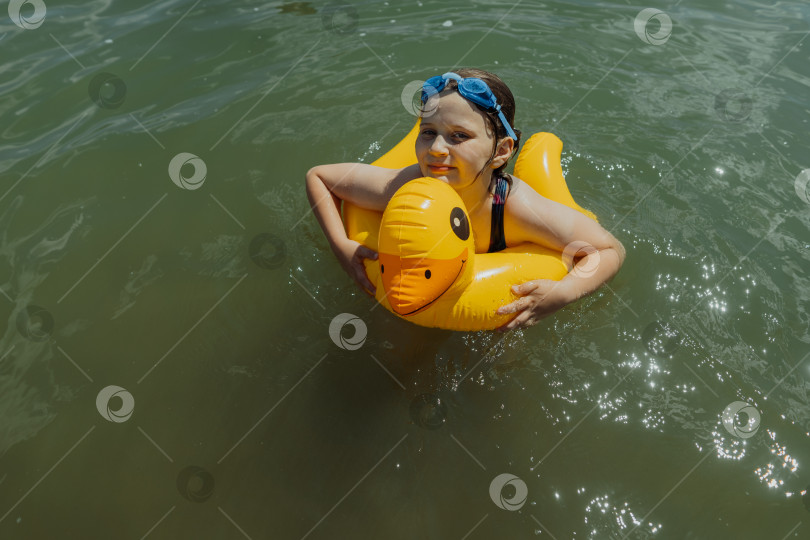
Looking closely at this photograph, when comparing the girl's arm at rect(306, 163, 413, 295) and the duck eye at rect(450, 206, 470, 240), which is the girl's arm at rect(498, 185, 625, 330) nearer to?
the duck eye at rect(450, 206, 470, 240)

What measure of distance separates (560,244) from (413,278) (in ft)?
3.02

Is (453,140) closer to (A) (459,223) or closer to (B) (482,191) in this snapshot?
(B) (482,191)

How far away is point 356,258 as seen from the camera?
3.10 meters

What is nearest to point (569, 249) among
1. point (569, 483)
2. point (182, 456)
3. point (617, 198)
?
point (569, 483)

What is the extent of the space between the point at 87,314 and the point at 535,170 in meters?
2.67

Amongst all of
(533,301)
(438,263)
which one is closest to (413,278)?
(438,263)

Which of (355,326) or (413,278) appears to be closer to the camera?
(413,278)

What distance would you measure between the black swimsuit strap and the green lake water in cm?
53

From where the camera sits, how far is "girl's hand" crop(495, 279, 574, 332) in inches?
110

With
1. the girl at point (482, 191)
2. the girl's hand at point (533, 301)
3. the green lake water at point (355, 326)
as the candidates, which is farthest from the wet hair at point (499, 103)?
the green lake water at point (355, 326)

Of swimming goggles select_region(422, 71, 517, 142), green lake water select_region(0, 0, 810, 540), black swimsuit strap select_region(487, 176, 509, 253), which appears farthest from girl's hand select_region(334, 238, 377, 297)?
swimming goggles select_region(422, 71, 517, 142)

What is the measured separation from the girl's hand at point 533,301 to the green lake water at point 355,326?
0.42 m

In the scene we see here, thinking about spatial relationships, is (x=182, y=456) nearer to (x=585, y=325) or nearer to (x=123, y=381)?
(x=123, y=381)

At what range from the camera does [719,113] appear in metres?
4.99
